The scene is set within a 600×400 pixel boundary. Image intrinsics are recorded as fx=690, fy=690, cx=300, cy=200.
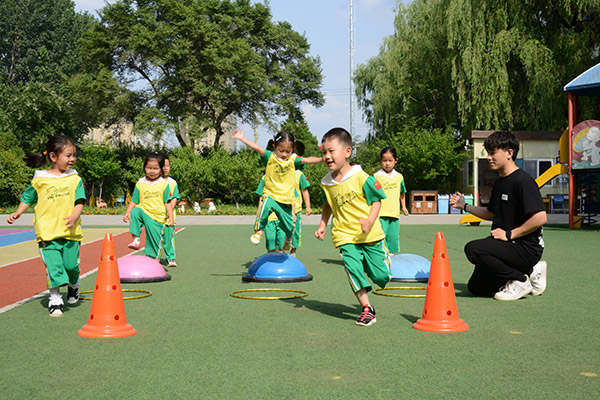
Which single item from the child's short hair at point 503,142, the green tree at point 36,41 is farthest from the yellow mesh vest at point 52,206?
the green tree at point 36,41

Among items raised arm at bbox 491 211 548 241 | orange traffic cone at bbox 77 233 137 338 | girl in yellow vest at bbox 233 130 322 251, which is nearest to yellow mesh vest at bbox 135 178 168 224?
girl in yellow vest at bbox 233 130 322 251

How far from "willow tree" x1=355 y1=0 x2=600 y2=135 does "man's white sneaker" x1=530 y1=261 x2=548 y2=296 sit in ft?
84.8

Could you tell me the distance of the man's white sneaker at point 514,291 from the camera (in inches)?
306

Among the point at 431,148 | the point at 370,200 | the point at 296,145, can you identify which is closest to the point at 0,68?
the point at 431,148

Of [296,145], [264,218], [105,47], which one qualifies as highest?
[105,47]

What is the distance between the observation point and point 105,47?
5031 centimetres

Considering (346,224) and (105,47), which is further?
(105,47)

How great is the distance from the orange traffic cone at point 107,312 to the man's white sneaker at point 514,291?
13.6ft

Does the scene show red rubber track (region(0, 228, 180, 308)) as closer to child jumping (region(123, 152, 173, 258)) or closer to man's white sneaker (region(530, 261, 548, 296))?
child jumping (region(123, 152, 173, 258))

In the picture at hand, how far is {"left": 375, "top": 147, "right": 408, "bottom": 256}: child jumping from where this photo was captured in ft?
34.9

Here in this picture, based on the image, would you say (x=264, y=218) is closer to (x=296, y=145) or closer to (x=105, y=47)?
(x=296, y=145)

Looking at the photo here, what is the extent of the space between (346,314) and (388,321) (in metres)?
0.59

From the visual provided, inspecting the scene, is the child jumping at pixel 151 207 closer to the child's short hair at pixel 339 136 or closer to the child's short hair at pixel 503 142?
the child's short hair at pixel 339 136

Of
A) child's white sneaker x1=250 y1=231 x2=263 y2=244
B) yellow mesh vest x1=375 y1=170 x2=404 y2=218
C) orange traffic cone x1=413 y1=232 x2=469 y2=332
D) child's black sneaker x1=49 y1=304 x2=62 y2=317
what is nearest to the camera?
orange traffic cone x1=413 y1=232 x2=469 y2=332
